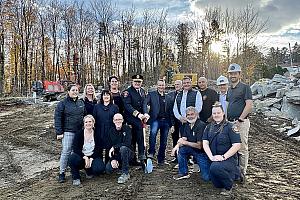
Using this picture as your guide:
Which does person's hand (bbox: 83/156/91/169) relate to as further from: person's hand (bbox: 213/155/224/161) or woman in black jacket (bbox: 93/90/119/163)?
person's hand (bbox: 213/155/224/161)

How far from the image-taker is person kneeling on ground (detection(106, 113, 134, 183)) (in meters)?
5.89

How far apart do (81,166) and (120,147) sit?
693 mm

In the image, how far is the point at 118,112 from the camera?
614 cm

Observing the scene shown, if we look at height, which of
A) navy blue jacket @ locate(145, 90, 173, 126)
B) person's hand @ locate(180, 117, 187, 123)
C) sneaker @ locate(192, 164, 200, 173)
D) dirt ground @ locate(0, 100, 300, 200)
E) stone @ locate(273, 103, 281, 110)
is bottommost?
dirt ground @ locate(0, 100, 300, 200)

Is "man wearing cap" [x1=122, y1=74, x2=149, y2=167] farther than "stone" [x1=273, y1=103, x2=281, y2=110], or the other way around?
"stone" [x1=273, y1=103, x2=281, y2=110]

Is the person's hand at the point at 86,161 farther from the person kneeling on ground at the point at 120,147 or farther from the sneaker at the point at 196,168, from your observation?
the sneaker at the point at 196,168

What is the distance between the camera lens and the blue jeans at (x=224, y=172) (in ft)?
16.5

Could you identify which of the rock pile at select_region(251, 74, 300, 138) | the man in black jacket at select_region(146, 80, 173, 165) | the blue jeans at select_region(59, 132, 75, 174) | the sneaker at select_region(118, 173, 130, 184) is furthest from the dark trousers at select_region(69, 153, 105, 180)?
the rock pile at select_region(251, 74, 300, 138)

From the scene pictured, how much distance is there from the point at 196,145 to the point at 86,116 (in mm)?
1793

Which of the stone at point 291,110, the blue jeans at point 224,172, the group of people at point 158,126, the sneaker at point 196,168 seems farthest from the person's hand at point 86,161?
the stone at point 291,110

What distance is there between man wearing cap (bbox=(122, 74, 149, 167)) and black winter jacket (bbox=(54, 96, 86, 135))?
0.85 metres

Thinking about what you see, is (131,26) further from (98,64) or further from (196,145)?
(196,145)

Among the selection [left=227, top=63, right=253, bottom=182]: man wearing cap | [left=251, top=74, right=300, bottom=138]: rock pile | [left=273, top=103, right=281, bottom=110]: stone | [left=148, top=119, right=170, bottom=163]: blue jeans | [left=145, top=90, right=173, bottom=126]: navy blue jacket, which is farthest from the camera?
[left=273, top=103, right=281, bottom=110]: stone

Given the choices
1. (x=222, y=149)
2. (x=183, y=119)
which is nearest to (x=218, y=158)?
(x=222, y=149)
